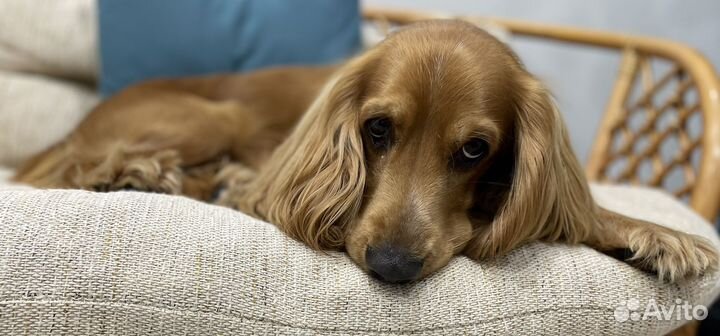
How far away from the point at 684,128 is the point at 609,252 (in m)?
1.25

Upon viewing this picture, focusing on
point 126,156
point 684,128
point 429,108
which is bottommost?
point 126,156

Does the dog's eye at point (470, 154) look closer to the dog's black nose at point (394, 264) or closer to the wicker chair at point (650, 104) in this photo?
the dog's black nose at point (394, 264)

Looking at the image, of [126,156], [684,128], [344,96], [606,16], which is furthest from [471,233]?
[606,16]

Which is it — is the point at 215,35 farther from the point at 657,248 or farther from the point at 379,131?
the point at 657,248

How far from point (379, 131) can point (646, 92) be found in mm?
1632

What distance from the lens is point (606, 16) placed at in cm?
307

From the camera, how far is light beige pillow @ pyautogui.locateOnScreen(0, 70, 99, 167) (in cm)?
223

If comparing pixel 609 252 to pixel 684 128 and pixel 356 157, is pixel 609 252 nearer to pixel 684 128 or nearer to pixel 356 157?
pixel 356 157

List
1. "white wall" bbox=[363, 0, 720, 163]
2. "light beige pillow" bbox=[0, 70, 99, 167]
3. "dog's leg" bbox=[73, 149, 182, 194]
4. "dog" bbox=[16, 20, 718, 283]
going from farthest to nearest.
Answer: "white wall" bbox=[363, 0, 720, 163] < "light beige pillow" bbox=[0, 70, 99, 167] < "dog's leg" bbox=[73, 149, 182, 194] < "dog" bbox=[16, 20, 718, 283]

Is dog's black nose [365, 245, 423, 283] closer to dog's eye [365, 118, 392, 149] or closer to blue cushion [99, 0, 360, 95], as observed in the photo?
dog's eye [365, 118, 392, 149]

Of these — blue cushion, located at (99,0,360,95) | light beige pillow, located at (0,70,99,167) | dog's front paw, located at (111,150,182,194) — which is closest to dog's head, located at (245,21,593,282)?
dog's front paw, located at (111,150,182,194)

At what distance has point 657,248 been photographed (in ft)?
4.24

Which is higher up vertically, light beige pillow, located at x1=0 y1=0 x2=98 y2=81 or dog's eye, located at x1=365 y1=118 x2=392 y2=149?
dog's eye, located at x1=365 y1=118 x2=392 y2=149

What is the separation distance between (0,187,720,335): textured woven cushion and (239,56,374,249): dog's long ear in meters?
0.07
